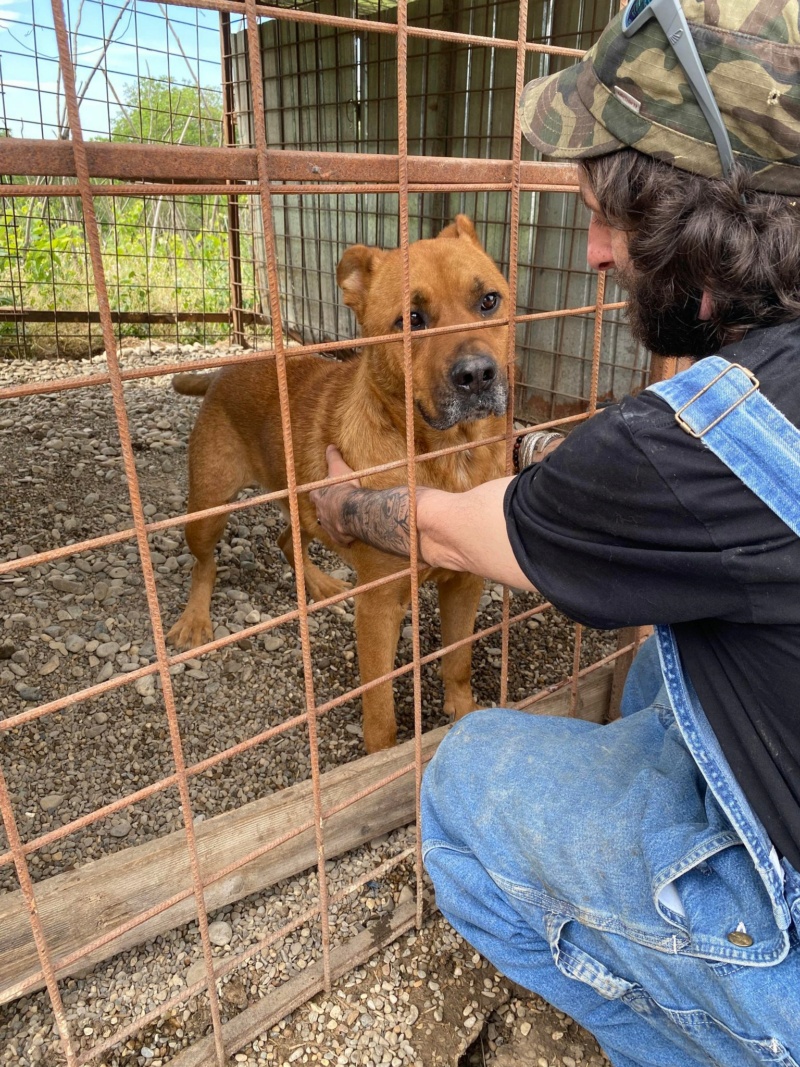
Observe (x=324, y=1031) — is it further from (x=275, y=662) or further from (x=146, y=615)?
(x=146, y=615)

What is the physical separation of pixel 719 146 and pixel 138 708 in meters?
3.14

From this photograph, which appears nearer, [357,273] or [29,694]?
[357,273]

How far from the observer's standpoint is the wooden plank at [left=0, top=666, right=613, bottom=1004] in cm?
205

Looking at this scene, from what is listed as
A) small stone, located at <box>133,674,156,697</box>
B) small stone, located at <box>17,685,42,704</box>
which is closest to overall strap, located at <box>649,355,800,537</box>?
small stone, located at <box>133,674,156,697</box>

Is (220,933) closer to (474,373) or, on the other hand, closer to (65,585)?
(474,373)

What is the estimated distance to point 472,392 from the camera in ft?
8.80

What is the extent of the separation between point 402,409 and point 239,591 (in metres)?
2.16

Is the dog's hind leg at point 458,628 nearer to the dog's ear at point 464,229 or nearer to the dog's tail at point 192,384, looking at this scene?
the dog's ear at point 464,229

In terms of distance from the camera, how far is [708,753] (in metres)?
1.67

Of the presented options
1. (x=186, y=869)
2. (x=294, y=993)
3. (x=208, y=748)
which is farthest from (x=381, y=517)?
(x=208, y=748)

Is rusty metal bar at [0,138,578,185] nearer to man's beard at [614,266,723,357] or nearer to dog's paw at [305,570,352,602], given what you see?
man's beard at [614,266,723,357]

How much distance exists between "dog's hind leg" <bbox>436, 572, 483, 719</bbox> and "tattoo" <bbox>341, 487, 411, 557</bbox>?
96 centimetres

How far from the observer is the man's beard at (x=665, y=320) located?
1696mm

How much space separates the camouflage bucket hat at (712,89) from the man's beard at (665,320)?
0.85 feet
